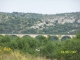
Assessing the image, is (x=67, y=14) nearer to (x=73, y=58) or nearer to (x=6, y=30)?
(x=6, y=30)

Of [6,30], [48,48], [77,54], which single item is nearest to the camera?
[77,54]

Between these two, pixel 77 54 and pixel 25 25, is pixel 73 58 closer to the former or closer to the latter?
pixel 77 54

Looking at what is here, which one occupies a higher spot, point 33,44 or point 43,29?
point 33,44

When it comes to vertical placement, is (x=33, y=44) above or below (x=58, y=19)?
above

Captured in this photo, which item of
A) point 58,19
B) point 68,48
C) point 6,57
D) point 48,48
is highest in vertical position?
point 6,57

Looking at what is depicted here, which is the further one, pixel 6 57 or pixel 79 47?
pixel 79 47

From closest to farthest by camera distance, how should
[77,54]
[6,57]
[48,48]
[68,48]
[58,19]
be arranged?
[6,57], [77,54], [68,48], [48,48], [58,19]

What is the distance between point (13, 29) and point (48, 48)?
37.2 m

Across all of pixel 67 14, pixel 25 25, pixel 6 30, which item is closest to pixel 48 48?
pixel 6 30

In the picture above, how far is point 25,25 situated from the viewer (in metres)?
64.0

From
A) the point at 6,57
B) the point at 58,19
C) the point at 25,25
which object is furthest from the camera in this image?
the point at 58,19

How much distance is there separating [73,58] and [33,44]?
14.8m

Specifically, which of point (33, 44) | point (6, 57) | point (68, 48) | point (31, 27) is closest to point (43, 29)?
point (31, 27)

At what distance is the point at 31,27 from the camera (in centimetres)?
6425
